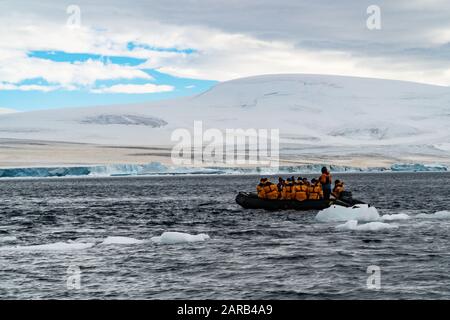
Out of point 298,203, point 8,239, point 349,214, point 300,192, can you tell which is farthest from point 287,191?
point 8,239

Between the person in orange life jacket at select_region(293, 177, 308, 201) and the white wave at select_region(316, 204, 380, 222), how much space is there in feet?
21.0

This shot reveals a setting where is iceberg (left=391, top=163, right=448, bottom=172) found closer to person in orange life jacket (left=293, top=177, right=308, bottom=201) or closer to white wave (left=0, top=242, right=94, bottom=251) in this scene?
person in orange life jacket (left=293, top=177, right=308, bottom=201)

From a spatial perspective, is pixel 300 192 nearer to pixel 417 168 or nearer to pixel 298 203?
pixel 298 203

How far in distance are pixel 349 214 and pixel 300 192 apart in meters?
7.24

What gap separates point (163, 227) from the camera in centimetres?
3900

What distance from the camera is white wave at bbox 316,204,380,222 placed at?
3816cm

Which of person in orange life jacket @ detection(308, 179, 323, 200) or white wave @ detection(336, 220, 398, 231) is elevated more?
person in orange life jacket @ detection(308, 179, 323, 200)

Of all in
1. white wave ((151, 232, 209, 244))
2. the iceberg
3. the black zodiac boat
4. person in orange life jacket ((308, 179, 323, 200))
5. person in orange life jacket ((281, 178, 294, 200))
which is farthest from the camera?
the iceberg

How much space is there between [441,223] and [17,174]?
506ft

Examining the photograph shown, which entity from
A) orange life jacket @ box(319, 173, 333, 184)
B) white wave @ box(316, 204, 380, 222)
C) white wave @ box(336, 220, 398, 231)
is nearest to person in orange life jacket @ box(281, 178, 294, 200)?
orange life jacket @ box(319, 173, 333, 184)

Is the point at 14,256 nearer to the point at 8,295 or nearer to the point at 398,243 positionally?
the point at 8,295
